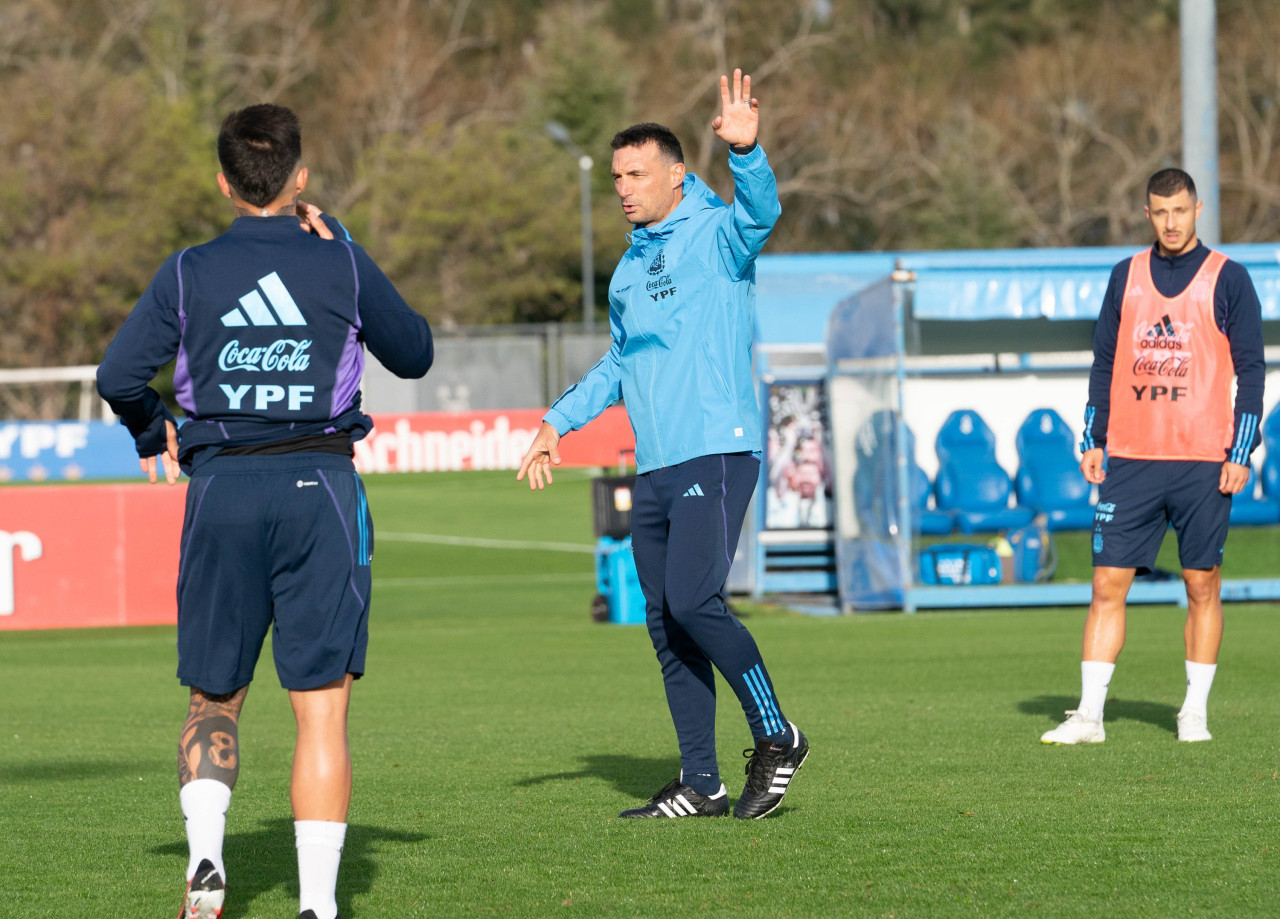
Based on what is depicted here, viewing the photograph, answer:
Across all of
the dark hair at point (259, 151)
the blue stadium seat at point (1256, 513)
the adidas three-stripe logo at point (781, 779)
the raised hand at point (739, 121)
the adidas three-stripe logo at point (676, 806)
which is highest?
the raised hand at point (739, 121)

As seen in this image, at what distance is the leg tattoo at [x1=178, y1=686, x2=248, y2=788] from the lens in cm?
381

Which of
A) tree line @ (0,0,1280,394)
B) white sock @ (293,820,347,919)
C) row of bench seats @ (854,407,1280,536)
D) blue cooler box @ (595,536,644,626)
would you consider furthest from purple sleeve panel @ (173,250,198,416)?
tree line @ (0,0,1280,394)

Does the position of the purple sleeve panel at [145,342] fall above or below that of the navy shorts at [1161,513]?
above

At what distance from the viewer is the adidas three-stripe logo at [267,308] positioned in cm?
372

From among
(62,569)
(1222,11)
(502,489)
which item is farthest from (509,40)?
(62,569)

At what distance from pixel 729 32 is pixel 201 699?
5894 centimetres

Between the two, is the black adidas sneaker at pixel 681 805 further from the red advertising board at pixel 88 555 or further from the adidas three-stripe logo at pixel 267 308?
the red advertising board at pixel 88 555

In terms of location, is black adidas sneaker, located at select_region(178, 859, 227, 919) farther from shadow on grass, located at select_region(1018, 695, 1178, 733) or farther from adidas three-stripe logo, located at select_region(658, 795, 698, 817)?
shadow on grass, located at select_region(1018, 695, 1178, 733)

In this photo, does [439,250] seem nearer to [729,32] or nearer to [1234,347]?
[729,32]

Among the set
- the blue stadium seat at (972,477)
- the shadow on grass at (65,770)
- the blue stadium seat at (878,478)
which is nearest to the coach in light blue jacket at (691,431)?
the shadow on grass at (65,770)

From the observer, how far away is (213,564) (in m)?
3.74

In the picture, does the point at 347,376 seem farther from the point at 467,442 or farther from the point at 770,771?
the point at 467,442

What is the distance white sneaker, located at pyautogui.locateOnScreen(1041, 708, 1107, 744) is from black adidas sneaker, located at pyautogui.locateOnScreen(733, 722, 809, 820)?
1.66 m

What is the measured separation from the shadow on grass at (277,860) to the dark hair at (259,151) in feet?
5.55
